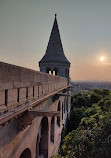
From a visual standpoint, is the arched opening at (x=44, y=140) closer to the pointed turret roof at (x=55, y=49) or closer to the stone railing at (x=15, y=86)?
the stone railing at (x=15, y=86)

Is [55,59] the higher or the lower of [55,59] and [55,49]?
the lower

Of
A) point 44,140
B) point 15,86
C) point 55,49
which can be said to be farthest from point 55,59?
point 15,86

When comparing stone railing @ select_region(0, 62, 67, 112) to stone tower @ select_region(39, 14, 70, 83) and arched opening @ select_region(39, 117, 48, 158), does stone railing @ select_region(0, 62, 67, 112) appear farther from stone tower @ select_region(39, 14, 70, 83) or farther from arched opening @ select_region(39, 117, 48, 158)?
stone tower @ select_region(39, 14, 70, 83)

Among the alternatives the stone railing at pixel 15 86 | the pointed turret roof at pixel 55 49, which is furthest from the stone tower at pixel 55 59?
the stone railing at pixel 15 86

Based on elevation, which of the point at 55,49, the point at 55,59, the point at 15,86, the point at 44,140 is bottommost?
the point at 44,140

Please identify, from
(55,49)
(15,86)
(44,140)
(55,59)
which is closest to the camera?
(15,86)

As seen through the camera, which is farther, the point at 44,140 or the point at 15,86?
the point at 44,140

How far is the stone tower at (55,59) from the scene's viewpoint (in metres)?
16.5

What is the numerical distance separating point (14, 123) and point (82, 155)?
175 inches

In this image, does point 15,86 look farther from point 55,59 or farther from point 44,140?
point 55,59

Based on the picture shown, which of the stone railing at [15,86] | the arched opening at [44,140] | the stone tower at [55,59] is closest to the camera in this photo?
the stone railing at [15,86]

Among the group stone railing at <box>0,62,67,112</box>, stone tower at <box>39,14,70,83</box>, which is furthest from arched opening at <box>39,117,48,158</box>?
stone tower at <box>39,14,70,83</box>

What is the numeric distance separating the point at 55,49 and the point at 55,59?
1.59 m

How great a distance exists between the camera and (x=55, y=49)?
17.3 m
